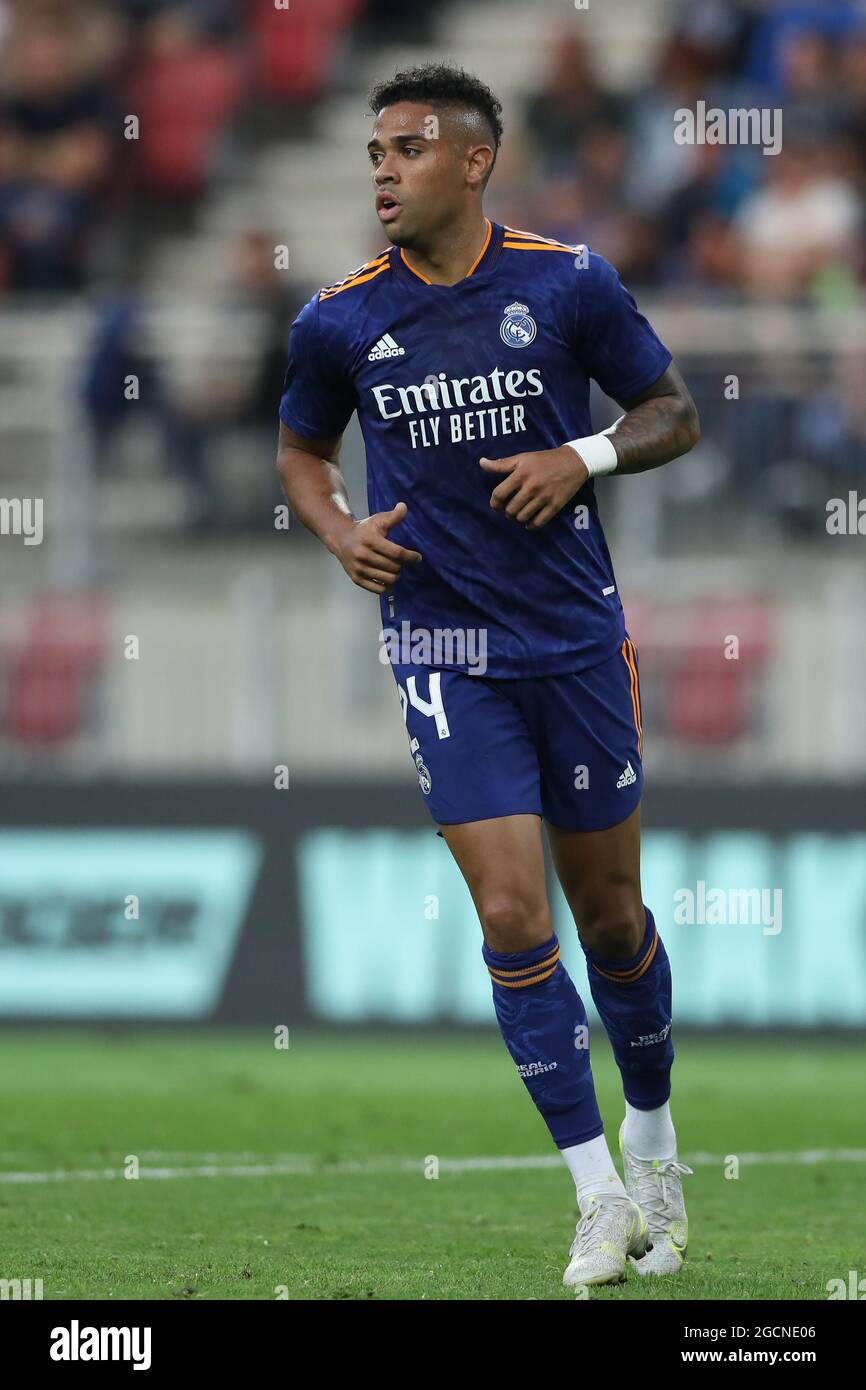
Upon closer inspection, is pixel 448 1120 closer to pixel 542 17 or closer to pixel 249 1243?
pixel 249 1243

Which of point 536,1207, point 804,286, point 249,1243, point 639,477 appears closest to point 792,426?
point 639,477

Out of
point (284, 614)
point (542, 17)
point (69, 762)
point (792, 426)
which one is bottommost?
point (69, 762)

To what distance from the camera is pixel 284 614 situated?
12.6 m

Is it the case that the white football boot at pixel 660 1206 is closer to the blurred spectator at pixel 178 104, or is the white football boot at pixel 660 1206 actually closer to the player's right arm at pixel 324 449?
the player's right arm at pixel 324 449

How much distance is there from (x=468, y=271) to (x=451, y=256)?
0.06 m

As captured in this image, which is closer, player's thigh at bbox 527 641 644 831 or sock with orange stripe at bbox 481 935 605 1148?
sock with orange stripe at bbox 481 935 605 1148

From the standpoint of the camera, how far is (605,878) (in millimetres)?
6117

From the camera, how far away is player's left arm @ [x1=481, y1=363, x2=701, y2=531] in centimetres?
582

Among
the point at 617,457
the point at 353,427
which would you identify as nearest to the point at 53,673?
the point at 353,427

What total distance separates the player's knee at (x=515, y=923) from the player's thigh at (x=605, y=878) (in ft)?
0.98

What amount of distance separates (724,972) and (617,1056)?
535 centimetres

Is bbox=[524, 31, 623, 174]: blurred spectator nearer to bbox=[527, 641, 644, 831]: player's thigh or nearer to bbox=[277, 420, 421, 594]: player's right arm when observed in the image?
bbox=[277, 420, 421, 594]: player's right arm

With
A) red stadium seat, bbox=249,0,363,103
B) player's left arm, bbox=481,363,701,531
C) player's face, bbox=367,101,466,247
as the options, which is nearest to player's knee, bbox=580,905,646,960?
player's left arm, bbox=481,363,701,531

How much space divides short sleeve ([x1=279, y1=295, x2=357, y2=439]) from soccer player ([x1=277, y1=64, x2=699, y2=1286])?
0.01 metres
